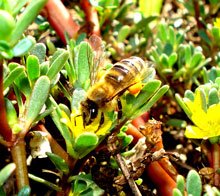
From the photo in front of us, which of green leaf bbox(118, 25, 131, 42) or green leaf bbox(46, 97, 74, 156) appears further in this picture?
green leaf bbox(118, 25, 131, 42)

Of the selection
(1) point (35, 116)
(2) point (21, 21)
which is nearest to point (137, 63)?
(1) point (35, 116)

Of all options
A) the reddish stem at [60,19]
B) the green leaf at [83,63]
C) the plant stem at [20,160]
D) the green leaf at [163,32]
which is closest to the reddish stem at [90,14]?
the reddish stem at [60,19]

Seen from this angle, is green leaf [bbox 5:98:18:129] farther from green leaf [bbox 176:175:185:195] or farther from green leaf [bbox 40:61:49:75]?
green leaf [bbox 176:175:185:195]

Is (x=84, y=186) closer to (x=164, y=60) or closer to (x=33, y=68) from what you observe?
(x=33, y=68)

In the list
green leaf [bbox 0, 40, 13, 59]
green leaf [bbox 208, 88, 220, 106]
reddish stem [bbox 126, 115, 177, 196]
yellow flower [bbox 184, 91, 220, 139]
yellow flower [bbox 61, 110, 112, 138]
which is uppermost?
green leaf [bbox 0, 40, 13, 59]

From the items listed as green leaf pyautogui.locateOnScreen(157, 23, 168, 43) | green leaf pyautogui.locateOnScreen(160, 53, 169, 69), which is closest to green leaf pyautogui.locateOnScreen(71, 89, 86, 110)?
green leaf pyautogui.locateOnScreen(160, 53, 169, 69)

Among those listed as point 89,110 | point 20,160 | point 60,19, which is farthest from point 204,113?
point 60,19
